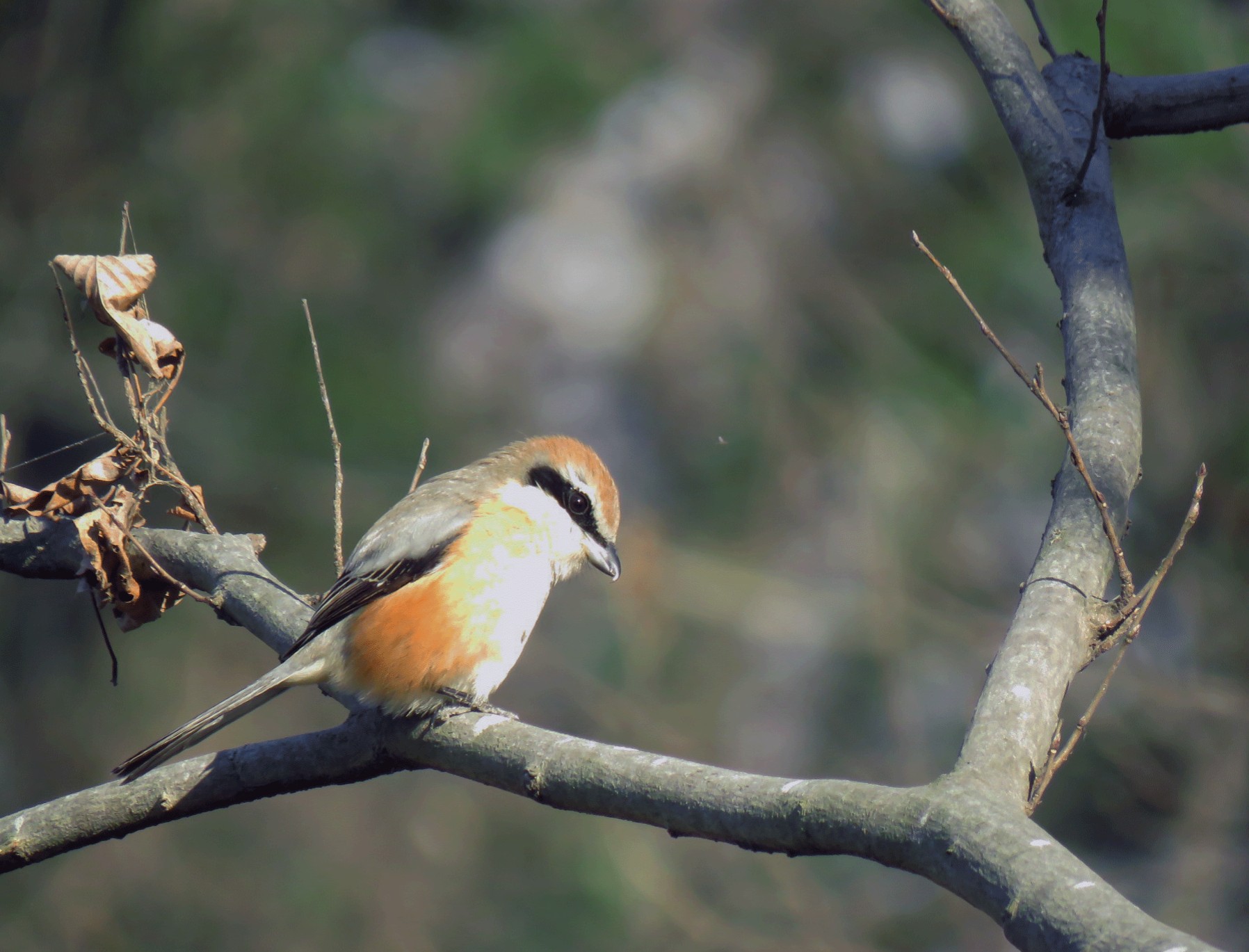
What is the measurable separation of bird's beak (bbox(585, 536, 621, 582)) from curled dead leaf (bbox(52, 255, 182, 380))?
3.77 feet

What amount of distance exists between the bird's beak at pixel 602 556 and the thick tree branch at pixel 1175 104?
5.25 feet

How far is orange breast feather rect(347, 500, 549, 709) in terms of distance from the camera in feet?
7.85

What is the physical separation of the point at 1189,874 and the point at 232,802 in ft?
11.5

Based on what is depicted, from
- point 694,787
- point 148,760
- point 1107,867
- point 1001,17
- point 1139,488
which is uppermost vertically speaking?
point 1139,488

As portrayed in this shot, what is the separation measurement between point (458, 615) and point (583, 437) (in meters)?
4.58

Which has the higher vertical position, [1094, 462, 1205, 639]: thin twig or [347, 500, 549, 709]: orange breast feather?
[1094, 462, 1205, 639]: thin twig

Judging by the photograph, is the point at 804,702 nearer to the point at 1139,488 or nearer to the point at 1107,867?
the point at 1107,867

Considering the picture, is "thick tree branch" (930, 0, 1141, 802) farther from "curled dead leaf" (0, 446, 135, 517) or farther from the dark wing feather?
"curled dead leaf" (0, 446, 135, 517)

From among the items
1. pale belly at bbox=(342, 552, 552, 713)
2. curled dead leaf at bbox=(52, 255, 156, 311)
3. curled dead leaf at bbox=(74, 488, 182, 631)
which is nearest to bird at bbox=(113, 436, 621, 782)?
pale belly at bbox=(342, 552, 552, 713)

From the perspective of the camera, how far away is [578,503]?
2969 millimetres

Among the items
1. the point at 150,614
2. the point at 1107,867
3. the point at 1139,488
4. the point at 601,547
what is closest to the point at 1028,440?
the point at 1139,488

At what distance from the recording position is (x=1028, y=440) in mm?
A: 4824

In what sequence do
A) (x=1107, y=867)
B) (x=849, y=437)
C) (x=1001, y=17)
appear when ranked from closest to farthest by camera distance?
(x=1001, y=17) → (x=1107, y=867) → (x=849, y=437)

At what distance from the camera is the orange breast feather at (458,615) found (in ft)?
7.85
